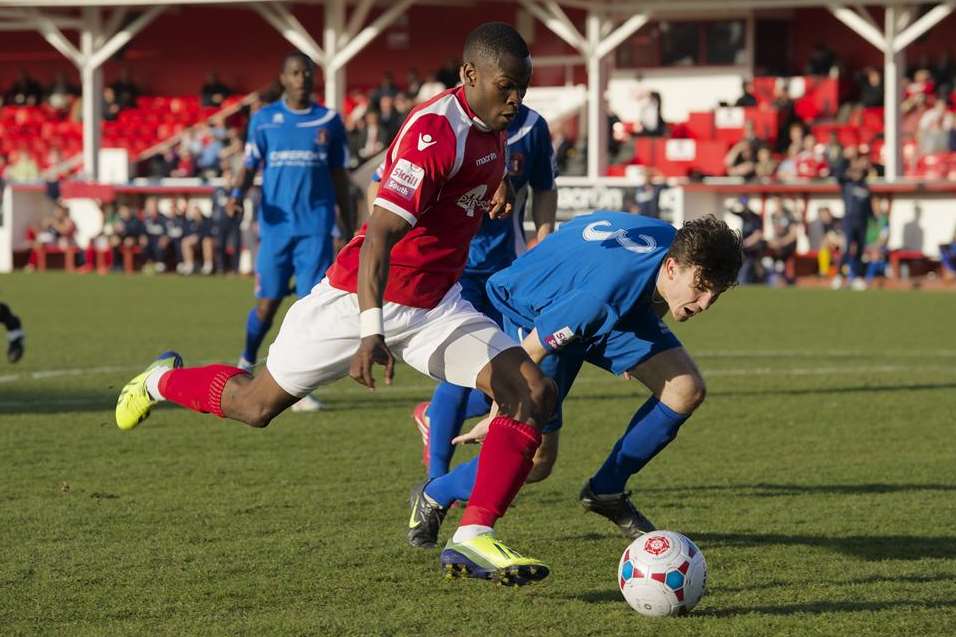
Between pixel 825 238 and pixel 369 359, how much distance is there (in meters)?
22.8

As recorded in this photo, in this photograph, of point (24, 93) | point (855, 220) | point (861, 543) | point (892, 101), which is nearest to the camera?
point (861, 543)

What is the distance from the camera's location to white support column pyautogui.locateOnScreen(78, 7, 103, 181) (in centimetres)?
3316

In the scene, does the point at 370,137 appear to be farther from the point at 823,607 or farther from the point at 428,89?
the point at 823,607

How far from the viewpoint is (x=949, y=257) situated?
85.0 feet

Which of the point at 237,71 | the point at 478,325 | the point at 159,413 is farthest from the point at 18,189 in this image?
the point at 478,325

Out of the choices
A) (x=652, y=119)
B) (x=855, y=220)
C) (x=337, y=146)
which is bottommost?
(x=855, y=220)

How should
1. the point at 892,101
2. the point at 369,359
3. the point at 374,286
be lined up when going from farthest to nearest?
the point at 892,101
the point at 374,286
the point at 369,359

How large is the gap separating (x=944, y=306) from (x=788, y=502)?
1471 cm

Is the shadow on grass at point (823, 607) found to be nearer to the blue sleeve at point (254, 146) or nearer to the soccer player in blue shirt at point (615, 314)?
the soccer player in blue shirt at point (615, 314)

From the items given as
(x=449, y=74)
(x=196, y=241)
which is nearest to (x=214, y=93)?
(x=449, y=74)

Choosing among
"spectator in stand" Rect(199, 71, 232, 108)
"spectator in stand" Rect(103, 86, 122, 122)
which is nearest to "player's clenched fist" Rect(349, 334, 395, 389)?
"spectator in stand" Rect(199, 71, 232, 108)

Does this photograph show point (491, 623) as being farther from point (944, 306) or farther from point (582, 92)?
point (582, 92)

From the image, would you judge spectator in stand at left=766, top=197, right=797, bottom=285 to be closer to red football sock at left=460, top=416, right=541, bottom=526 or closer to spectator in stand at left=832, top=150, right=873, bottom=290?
spectator in stand at left=832, top=150, right=873, bottom=290

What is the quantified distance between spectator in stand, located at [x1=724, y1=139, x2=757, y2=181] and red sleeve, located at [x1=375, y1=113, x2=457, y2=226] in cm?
2301
